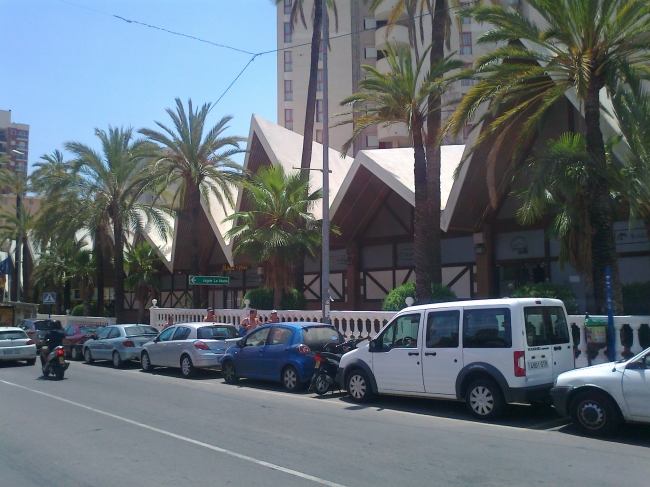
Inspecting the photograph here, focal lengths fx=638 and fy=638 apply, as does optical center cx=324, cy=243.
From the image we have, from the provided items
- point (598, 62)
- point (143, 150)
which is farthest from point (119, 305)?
point (598, 62)

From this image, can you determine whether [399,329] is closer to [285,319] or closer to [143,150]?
[285,319]

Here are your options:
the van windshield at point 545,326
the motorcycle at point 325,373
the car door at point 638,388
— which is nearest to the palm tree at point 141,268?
the motorcycle at point 325,373

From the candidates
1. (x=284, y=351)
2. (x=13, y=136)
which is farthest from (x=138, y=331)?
(x=13, y=136)

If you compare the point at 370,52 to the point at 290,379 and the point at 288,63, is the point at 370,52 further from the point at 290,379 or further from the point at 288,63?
the point at 290,379

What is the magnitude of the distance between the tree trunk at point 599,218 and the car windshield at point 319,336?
564 cm

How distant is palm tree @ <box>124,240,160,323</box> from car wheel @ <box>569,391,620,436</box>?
30409 mm

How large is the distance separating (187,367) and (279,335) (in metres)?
4.00

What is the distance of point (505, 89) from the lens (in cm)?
1403

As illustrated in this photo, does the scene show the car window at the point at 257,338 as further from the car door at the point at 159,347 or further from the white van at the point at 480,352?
the white van at the point at 480,352

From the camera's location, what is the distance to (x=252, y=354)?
14898 mm

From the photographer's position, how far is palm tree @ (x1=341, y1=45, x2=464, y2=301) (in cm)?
1730

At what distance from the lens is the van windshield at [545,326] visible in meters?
9.89

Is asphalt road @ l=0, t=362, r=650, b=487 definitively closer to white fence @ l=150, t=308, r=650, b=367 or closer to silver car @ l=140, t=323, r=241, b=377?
white fence @ l=150, t=308, r=650, b=367

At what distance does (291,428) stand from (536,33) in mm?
9892
